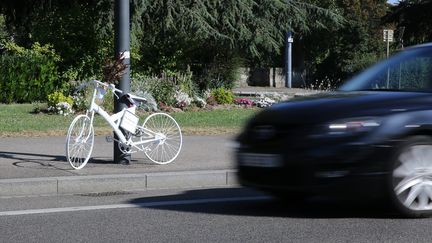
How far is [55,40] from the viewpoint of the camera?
2552 cm

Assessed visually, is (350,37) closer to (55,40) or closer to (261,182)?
(55,40)

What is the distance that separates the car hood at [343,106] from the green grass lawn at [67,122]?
6.86 metres

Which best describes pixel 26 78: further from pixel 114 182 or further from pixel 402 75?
pixel 402 75

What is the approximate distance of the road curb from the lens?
364 inches

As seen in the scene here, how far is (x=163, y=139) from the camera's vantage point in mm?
11117

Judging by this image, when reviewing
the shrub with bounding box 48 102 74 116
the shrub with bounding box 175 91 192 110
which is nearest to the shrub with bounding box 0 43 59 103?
the shrub with bounding box 175 91 192 110

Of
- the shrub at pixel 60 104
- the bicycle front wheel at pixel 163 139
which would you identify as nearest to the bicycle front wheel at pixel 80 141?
the bicycle front wheel at pixel 163 139

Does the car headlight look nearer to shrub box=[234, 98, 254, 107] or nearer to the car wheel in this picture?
the car wheel

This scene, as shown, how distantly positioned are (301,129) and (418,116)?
113 cm

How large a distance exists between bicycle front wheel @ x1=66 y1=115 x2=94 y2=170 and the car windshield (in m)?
3.69

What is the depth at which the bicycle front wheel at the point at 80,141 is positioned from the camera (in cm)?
1026

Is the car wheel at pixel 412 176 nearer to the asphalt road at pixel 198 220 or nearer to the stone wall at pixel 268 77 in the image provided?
the asphalt road at pixel 198 220

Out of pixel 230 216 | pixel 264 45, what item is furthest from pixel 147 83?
pixel 230 216

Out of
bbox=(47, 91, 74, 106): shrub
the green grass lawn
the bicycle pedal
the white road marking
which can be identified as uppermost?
bbox=(47, 91, 74, 106): shrub
